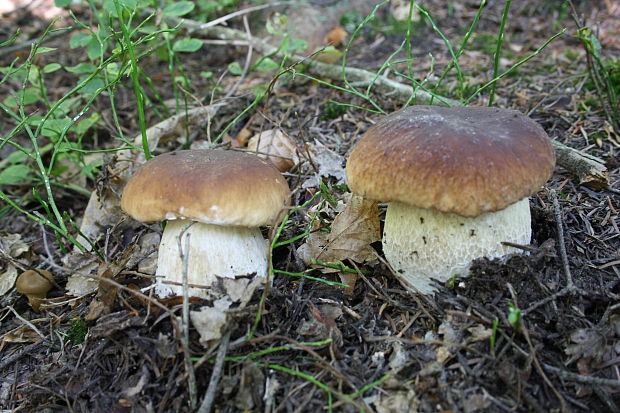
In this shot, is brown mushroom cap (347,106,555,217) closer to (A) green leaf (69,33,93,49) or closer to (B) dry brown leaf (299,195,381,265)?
(B) dry brown leaf (299,195,381,265)

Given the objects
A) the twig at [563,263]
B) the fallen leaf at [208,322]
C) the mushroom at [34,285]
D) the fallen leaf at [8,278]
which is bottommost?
the fallen leaf at [8,278]

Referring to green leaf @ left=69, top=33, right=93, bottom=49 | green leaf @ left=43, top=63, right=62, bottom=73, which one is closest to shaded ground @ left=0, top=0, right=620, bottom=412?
green leaf @ left=43, top=63, right=62, bottom=73

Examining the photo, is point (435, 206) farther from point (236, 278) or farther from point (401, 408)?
point (236, 278)

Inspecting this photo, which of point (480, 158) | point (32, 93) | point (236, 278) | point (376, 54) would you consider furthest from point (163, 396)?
point (376, 54)

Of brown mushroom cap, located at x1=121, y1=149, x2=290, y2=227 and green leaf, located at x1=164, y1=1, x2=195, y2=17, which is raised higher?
green leaf, located at x1=164, y1=1, x2=195, y2=17

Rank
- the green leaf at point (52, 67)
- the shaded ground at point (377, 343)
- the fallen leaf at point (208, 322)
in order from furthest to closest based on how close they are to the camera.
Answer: the green leaf at point (52, 67), the fallen leaf at point (208, 322), the shaded ground at point (377, 343)

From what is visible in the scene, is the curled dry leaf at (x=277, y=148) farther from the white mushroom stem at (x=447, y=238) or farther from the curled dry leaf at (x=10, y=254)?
the curled dry leaf at (x=10, y=254)

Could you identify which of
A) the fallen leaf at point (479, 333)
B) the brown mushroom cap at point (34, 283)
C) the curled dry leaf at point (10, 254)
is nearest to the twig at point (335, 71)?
the fallen leaf at point (479, 333)
